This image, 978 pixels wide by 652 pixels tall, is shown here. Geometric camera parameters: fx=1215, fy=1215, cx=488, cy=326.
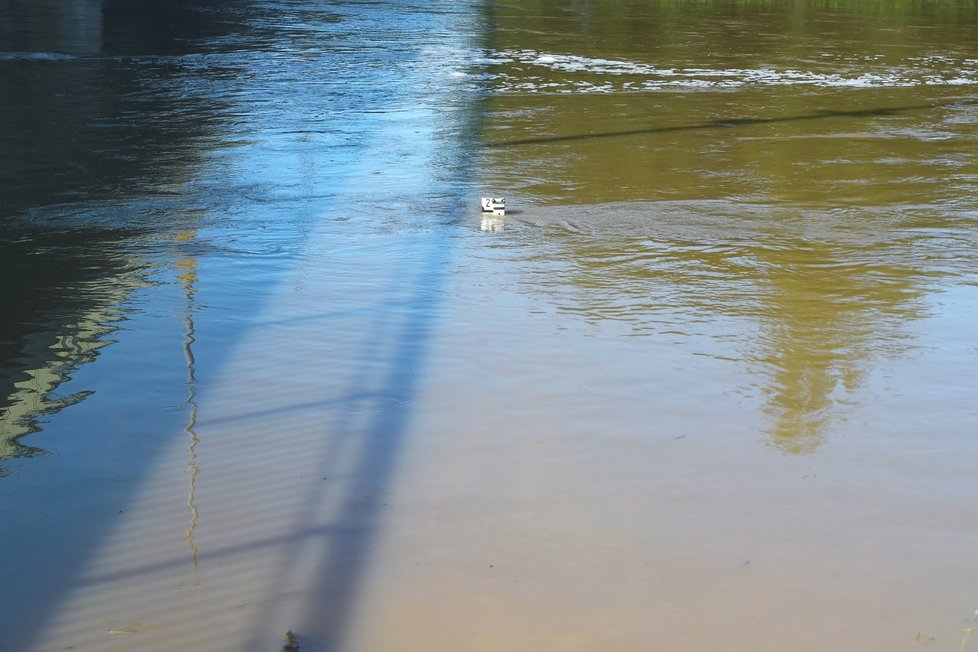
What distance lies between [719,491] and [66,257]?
606 centimetres

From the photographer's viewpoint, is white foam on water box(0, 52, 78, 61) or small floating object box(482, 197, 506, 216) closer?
small floating object box(482, 197, 506, 216)

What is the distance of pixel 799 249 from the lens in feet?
33.1

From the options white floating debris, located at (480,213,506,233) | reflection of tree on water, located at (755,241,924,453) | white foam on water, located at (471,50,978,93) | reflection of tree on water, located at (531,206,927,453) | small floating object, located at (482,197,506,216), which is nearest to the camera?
reflection of tree on water, located at (755,241,924,453)

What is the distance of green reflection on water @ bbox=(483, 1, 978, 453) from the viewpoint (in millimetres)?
8062

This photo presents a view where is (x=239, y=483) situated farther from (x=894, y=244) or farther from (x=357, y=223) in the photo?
(x=894, y=244)

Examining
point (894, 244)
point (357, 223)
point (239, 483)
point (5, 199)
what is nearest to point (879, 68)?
point (894, 244)

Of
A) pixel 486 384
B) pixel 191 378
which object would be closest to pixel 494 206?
pixel 486 384

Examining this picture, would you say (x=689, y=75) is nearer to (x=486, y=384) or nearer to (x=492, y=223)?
(x=492, y=223)

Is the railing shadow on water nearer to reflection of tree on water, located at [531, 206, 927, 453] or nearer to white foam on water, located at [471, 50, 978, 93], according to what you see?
reflection of tree on water, located at [531, 206, 927, 453]

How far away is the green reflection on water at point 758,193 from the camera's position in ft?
26.5

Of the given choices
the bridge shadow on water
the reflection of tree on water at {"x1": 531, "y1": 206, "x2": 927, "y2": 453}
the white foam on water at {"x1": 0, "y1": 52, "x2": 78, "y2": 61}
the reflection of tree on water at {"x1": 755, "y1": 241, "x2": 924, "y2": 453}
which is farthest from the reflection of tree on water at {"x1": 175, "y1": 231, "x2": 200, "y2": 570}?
the white foam on water at {"x1": 0, "y1": 52, "x2": 78, "y2": 61}

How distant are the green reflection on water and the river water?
57mm

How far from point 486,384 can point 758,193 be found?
19.3 ft

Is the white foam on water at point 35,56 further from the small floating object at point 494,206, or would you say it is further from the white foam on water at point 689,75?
the small floating object at point 494,206
